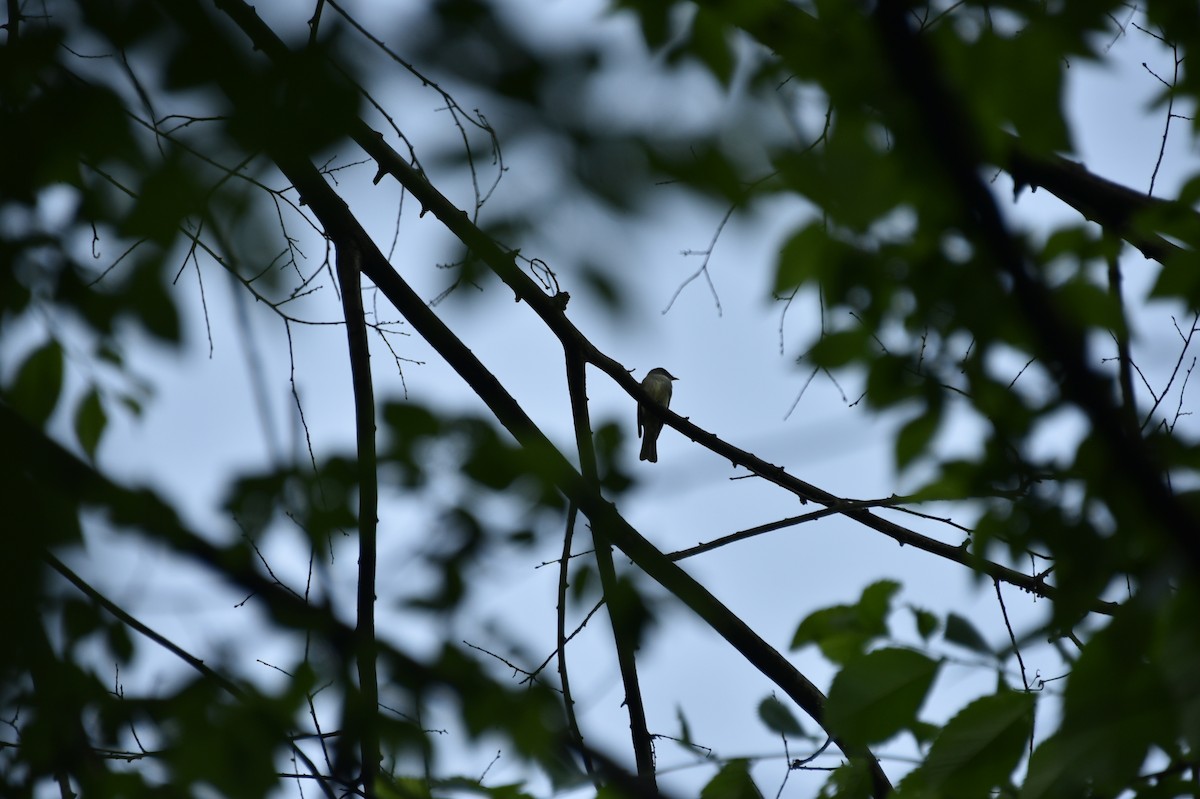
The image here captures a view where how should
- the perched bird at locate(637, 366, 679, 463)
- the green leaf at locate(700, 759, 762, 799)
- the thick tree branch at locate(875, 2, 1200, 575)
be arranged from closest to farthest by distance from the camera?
the thick tree branch at locate(875, 2, 1200, 575), the green leaf at locate(700, 759, 762, 799), the perched bird at locate(637, 366, 679, 463)

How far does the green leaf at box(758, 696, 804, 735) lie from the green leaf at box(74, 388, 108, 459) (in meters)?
1.53

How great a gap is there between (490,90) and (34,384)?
1.13 metres

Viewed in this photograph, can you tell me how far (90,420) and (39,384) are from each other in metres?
0.14

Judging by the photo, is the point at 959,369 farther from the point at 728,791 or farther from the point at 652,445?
the point at 652,445

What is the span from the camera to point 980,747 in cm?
190

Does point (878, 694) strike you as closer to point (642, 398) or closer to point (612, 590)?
point (612, 590)

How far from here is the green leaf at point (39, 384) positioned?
199 cm

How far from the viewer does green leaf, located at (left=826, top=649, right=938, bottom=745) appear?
1918mm

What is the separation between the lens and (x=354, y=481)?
1.75m

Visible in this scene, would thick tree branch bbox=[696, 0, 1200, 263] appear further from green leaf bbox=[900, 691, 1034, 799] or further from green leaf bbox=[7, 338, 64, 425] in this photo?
green leaf bbox=[7, 338, 64, 425]

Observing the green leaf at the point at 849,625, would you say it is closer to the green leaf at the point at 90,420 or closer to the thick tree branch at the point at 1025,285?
the thick tree branch at the point at 1025,285

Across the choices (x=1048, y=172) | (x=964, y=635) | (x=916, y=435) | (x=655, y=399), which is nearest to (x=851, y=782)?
(x=964, y=635)

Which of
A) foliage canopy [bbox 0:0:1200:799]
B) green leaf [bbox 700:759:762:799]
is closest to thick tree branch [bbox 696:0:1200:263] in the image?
foliage canopy [bbox 0:0:1200:799]

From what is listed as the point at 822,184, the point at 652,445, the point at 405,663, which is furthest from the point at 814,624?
the point at 652,445
